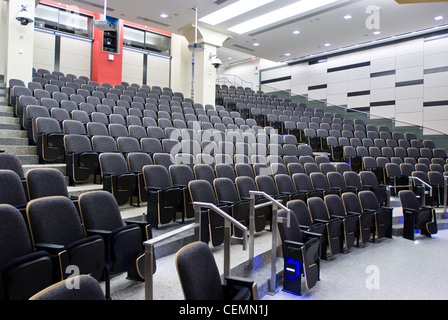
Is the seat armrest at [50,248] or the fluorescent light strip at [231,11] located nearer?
the seat armrest at [50,248]

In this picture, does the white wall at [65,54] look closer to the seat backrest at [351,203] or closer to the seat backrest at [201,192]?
the seat backrest at [201,192]

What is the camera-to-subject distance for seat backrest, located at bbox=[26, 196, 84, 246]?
48.6 inches

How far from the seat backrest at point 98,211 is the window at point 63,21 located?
270 inches

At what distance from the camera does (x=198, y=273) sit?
1035 mm

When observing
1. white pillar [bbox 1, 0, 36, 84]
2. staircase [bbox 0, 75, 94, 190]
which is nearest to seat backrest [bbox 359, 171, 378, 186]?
staircase [bbox 0, 75, 94, 190]

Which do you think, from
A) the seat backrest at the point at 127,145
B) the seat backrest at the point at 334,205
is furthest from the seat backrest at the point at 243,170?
the seat backrest at the point at 127,145

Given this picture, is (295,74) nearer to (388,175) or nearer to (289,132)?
(289,132)

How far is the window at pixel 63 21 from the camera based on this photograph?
679cm

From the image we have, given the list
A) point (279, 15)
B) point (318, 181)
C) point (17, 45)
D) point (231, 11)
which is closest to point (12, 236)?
point (318, 181)

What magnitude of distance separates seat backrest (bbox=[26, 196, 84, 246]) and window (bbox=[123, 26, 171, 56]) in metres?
7.52

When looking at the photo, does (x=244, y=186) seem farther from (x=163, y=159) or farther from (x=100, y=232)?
(x=100, y=232)

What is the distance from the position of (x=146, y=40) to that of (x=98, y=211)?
7.80 meters

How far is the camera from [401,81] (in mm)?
6949

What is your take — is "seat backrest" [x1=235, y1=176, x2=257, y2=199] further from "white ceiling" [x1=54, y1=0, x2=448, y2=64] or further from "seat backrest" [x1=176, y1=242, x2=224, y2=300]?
"white ceiling" [x1=54, y1=0, x2=448, y2=64]
